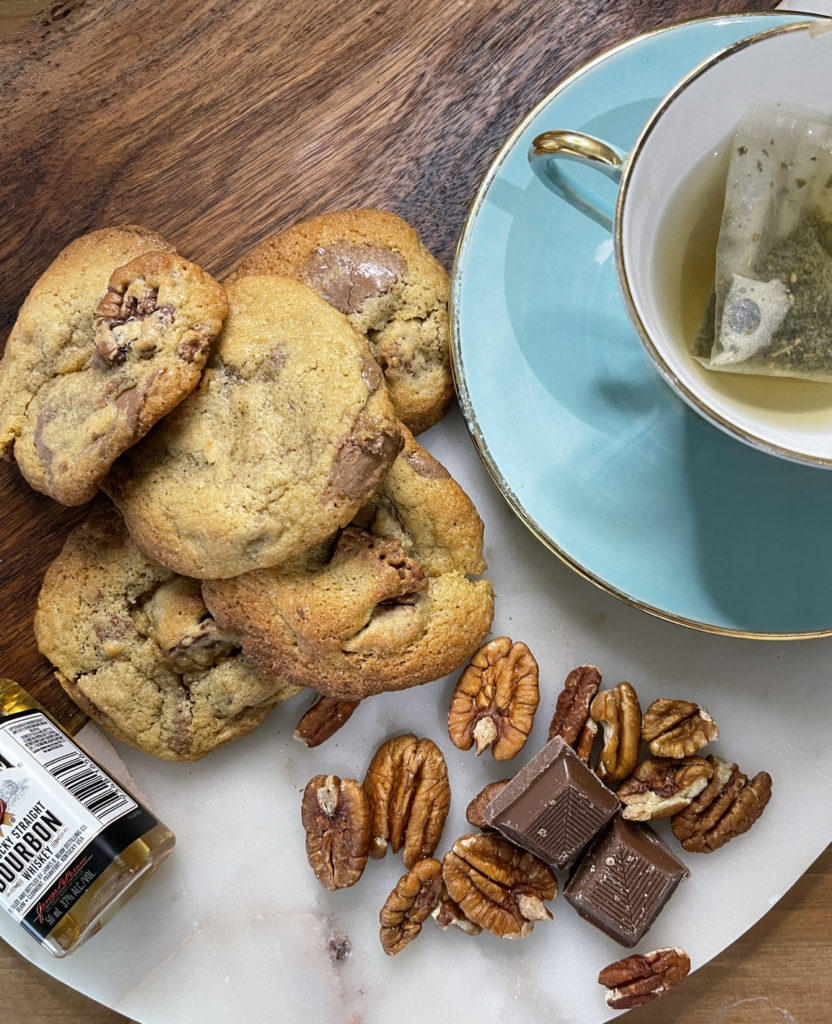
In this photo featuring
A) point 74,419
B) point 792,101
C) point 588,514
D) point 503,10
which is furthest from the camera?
point 503,10

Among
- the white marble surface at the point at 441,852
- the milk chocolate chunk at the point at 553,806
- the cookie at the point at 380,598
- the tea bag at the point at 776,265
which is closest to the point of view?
the tea bag at the point at 776,265

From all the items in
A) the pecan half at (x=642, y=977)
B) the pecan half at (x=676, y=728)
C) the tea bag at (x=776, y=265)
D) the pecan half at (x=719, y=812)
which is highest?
the tea bag at (x=776, y=265)

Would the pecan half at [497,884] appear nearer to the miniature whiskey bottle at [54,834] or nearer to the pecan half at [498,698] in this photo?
the pecan half at [498,698]

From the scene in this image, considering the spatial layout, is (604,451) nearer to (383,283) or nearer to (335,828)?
(383,283)

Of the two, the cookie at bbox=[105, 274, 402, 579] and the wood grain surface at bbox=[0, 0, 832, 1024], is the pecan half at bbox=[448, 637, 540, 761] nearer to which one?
the cookie at bbox=[105, 274, 402, 579]

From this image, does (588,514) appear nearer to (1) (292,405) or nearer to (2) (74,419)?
(1) (292,405)

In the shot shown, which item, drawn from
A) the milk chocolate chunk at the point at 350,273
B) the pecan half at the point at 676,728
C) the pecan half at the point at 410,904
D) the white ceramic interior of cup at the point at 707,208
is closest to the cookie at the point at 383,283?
the milk chocolate chunk at the point at 350,273

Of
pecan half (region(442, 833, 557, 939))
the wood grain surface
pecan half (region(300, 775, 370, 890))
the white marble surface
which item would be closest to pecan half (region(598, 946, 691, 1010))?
the white marble surface

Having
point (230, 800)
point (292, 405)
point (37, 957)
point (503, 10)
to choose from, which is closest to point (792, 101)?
point (503, 10)
